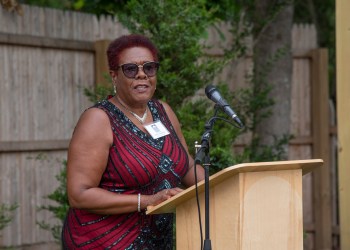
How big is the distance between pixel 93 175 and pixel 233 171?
77 cm

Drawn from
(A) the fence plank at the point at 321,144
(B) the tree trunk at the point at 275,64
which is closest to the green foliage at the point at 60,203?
(B) the tree trunk at the point at 275,64

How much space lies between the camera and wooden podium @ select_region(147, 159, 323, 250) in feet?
12.5

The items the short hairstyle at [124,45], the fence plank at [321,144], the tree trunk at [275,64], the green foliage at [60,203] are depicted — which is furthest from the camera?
the fence plank at [321,144]

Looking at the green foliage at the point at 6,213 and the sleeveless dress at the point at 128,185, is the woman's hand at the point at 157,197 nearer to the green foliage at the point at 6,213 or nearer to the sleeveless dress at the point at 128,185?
the sleeveless dress at the point at 128,185

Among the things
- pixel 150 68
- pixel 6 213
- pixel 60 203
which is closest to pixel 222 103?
pixel 150 68

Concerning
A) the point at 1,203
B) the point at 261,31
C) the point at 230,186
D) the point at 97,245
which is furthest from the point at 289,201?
the point at 261,31

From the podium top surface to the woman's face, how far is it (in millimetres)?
588

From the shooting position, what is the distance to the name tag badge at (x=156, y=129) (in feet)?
A: 14.5

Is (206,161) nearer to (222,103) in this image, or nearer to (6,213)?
(222,103)

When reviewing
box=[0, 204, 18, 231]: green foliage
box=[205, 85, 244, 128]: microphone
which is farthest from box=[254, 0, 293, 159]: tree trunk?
box=[205, 85, 244, 128]: microphone

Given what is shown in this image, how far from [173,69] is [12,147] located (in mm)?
1741

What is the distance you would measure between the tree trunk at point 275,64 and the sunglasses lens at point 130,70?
15.0 feet

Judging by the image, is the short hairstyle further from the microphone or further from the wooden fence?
the wooden fence

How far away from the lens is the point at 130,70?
433cm
